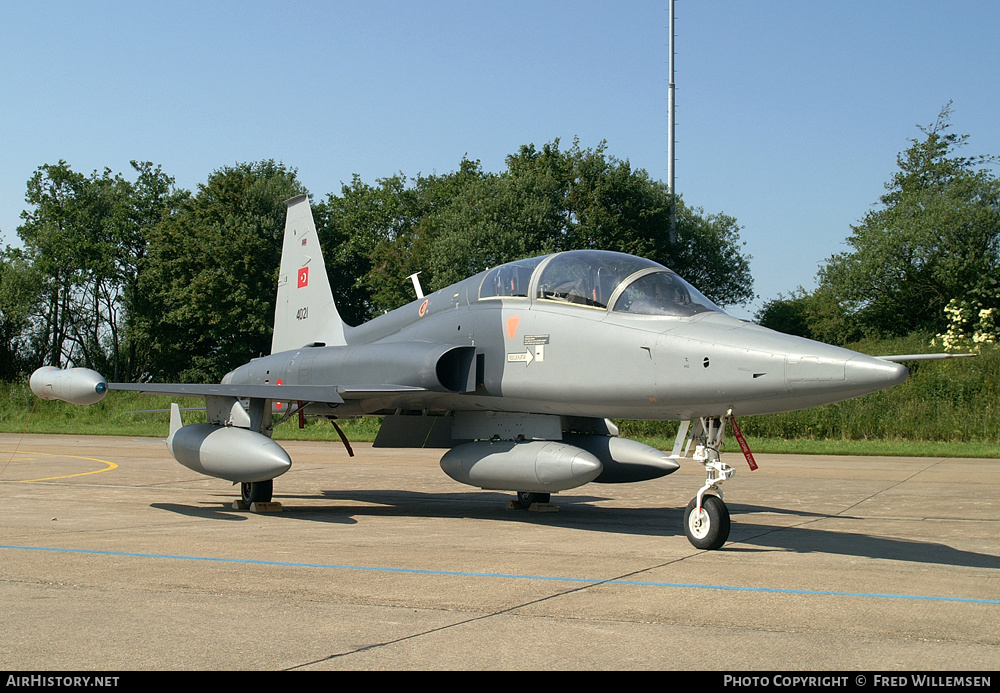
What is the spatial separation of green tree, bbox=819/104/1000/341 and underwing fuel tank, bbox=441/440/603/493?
35.9 m

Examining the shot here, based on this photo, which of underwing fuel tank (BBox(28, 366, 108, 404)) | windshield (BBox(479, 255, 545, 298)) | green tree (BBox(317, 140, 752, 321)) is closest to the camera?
windshield (BBox(479, 255, 545, 298))

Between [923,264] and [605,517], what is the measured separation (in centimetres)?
3619

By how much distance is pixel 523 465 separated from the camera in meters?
9.20

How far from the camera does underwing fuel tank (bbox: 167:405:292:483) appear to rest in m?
10.0

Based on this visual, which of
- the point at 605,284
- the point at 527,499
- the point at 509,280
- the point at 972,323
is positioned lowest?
the point at 527,499

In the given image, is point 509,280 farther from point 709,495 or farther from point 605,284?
point 709,495

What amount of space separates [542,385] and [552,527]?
1699 mm

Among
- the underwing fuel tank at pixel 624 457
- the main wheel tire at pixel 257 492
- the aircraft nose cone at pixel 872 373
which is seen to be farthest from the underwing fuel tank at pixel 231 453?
the aircraft nose cone at pixel 872 373

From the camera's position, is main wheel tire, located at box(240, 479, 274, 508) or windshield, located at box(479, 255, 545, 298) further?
main wheel tire, located at box(240, 479, 274, 508)

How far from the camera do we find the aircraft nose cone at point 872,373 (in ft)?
21.5

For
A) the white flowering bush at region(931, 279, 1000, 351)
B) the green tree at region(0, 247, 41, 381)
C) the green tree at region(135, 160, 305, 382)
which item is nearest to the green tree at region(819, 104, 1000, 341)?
the white flowering bush at region(931, 279, 1000, 351)

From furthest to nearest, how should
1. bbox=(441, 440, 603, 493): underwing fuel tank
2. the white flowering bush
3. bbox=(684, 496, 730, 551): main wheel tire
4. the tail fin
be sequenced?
the white flowering bush → the tail fin → bbox=(441, 440, 603, 493): underwing fuel tank → bbox=(684, 496, 730, 551): main wheel tire

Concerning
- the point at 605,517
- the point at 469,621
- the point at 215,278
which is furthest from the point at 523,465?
the point at 215,278

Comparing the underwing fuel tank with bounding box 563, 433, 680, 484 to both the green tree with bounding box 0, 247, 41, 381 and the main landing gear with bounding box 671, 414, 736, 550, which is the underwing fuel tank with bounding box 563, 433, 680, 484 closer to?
the main landing gear with bounding box 671, 414, 736, 550
